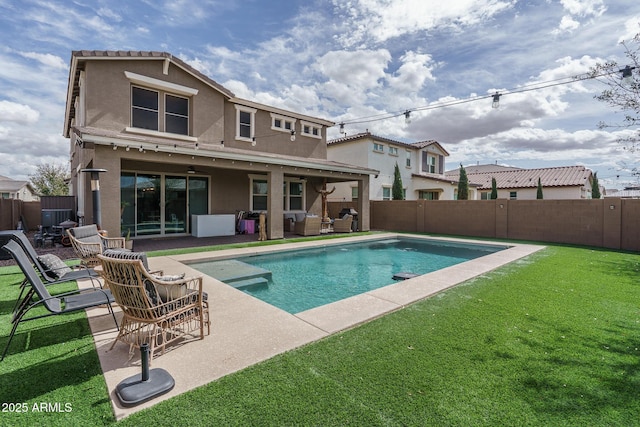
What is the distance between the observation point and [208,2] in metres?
9.59

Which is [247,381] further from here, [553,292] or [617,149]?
[617,149]

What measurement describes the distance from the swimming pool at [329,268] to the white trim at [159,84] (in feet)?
25.1

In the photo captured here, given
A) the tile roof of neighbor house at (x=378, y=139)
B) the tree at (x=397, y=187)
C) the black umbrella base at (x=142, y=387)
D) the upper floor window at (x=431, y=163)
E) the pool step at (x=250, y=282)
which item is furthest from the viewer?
the upper floor window at (x=431, y=163)

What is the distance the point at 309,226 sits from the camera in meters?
13.8

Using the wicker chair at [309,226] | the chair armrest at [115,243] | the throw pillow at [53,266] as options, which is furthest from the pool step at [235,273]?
the wicker chair at [309,226]

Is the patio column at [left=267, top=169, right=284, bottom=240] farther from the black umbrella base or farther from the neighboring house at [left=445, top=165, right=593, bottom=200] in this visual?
the neighboring house at [left=445, top=165, right=593, bottom=200]

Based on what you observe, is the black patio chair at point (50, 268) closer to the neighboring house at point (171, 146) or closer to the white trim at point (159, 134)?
the neighboring house at point (171, 146)

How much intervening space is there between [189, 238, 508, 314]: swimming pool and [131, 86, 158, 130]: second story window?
6724 mm

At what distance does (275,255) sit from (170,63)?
8.67 m

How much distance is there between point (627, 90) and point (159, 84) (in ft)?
43.9

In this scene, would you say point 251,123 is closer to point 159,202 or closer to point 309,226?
point 159,202

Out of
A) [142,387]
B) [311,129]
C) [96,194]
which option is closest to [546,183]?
[311,129]

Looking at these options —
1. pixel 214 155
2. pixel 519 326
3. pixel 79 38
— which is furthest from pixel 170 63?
pixel 519 326

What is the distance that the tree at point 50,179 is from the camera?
3350 cm
